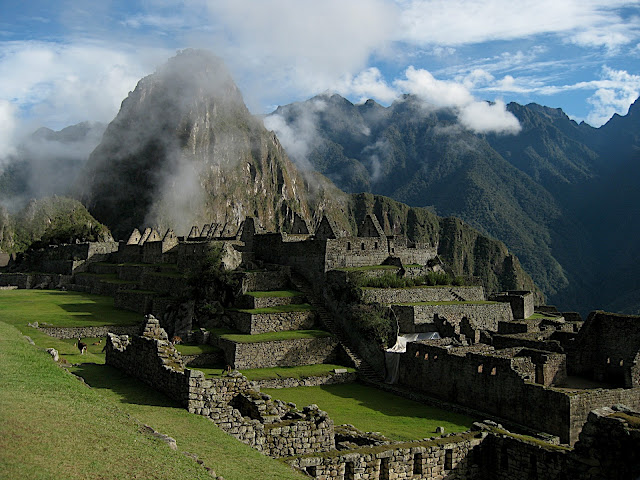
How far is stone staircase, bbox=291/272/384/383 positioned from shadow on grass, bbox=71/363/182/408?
1536 cm

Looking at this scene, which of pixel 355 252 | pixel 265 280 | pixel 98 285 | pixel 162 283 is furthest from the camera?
pixel 98 285

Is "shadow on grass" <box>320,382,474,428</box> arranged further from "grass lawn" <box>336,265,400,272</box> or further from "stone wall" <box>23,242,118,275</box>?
"stone wall" <box>23,242,118,275</box>

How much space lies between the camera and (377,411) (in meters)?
21.3

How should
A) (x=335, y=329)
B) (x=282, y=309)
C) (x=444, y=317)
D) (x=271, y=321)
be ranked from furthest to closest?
(x=282, y=309), (x=335, y=329), (x=444, y=317), (x=271, y=321)

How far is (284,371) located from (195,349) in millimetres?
4410

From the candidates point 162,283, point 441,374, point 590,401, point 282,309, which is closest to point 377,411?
point 441,374

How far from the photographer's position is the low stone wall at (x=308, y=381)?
989 inches

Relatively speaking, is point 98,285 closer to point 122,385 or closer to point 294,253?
point 294,253

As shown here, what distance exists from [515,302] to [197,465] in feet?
106

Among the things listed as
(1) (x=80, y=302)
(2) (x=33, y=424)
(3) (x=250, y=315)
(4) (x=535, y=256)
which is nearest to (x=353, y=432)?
(2) (x=33, y=424)

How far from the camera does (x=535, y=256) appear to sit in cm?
17238

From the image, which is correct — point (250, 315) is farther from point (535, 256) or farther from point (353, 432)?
point (535, 256)

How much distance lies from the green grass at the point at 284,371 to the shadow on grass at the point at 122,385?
1166cm

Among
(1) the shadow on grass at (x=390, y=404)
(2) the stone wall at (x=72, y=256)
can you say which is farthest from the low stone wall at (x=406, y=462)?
(2) the stone wall at (x=72, y=256)
